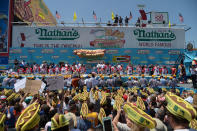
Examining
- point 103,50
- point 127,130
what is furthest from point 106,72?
point 127,130

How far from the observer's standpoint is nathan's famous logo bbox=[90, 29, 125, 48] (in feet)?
70.0

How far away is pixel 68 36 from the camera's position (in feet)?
70.6

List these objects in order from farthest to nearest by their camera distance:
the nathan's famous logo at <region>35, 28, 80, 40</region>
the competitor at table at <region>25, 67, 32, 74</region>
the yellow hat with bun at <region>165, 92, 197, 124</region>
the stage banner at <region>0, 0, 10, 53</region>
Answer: the stage banner at <region>0, 0, 10, 53</region>, the nathan's famous logo at <region>35, 28, 80, 40</region>, the competitor at table at <region>25, 67, 32, 74</region>, the yellow hat with bun at <region>165, 92, 197, 124</region>

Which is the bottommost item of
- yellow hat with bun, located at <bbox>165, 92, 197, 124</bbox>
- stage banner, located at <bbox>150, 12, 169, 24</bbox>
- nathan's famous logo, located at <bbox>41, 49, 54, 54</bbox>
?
yellow hat with bun, located at <bbox>165, 92, 197, 124</bbox>

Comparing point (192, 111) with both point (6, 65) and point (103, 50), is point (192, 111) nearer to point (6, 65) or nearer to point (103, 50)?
point (103, 50)

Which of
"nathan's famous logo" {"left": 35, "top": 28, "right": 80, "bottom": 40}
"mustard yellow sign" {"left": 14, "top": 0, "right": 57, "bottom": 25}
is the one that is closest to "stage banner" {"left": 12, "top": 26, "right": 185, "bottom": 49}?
"nathan's famous logo" {"left": 35, "top": 28, "right": 80, "bottom": 40}

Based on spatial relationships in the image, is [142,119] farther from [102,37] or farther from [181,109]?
[102,37]

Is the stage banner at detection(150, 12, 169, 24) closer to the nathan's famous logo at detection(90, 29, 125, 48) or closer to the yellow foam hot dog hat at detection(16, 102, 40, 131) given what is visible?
the nathan's famous logo at detection(90, 29, 125, 48)

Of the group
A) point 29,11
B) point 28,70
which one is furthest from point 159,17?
point 29,11

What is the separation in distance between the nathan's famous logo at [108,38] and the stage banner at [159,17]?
5.71m

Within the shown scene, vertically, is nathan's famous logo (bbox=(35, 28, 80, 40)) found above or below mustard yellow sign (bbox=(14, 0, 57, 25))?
below

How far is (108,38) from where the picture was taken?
70.0ft

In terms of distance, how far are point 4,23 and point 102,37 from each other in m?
14.1

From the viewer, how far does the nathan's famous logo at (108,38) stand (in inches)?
840
